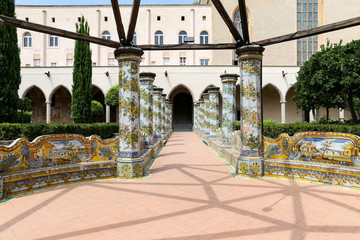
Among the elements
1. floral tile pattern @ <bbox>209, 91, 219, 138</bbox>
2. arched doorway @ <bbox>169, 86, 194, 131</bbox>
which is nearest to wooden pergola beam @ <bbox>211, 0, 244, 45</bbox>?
floral tile pattern @ <bbox>209, 91, 219, 138</bbox>

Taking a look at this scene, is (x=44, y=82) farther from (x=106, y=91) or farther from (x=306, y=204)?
(x=306, y=204)

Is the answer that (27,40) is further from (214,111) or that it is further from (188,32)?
(214,111)

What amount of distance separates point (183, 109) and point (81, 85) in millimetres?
16797

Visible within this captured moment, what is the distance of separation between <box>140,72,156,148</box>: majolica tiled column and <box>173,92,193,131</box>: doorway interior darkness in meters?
20.1

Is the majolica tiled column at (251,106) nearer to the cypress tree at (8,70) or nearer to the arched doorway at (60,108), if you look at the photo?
the cypress tree at (8,70)

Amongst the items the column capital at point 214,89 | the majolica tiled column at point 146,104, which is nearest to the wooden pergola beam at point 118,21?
the majolica tiled column at point 146,104

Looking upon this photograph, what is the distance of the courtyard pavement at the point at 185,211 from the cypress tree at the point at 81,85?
13.3 m

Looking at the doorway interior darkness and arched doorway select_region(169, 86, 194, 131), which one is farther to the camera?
the doorway interior darkness

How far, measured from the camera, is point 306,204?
159 inches

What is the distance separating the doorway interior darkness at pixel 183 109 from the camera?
31.8m

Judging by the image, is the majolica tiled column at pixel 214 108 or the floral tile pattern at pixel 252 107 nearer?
the floral tile pattern at pixel 252 107

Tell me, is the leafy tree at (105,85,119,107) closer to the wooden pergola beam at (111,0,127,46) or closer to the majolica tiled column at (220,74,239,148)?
the majolica tiled column at (220,74,239,148)

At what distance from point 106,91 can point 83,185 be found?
20343 mm

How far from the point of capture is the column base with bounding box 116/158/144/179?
5.93 metres
